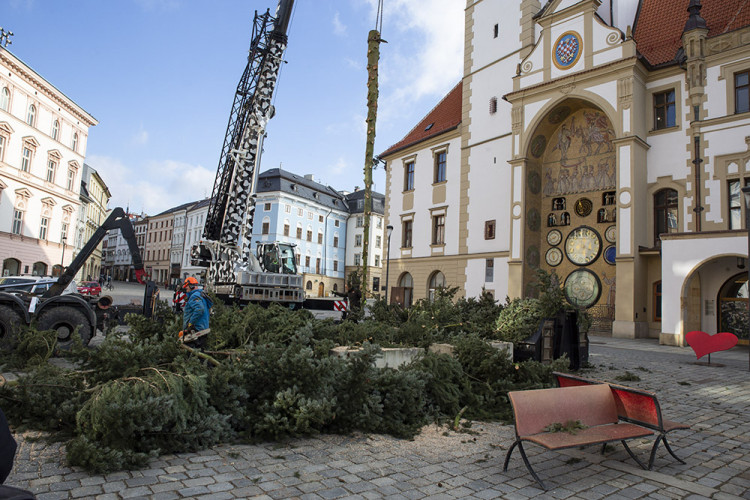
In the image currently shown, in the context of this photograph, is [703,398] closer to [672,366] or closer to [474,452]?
[672,366]

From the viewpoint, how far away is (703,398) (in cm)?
783

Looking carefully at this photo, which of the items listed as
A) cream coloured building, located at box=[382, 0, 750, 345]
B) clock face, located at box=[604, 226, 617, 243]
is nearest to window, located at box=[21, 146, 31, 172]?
cream coloured building, located at box=[382, 0, 750, 345]

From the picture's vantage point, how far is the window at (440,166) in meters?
30.7

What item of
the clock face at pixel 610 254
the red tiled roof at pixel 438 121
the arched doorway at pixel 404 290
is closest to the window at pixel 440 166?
the red tiled roof at pixel 438 121

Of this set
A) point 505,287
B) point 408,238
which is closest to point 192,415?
point 505,287

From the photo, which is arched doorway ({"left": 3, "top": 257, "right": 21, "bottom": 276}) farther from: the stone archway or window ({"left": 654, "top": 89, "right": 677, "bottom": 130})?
window ({"left": 654, "top": 89, "right": 677, "bottom": 130})

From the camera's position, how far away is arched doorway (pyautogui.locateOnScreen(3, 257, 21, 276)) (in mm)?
36469

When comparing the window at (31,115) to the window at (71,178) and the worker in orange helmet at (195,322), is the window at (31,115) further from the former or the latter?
the worker in orange helmet at (195,322)

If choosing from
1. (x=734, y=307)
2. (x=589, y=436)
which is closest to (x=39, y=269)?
(x=734, y=307)

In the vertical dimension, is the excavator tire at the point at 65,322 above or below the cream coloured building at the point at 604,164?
below

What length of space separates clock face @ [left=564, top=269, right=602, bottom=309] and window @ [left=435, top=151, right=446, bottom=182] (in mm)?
10636

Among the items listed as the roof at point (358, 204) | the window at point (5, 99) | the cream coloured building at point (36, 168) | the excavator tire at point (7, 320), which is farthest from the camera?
the roof at point (358, 204)

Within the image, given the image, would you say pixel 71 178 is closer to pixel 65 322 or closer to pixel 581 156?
pixel 65 322

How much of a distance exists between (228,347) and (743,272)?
1845cm
